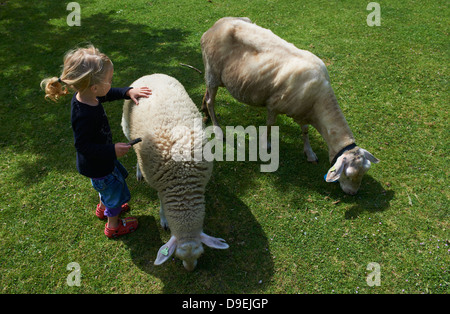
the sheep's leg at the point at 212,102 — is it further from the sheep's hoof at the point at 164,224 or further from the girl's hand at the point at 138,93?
the sheep's hoof at the point at 164,224

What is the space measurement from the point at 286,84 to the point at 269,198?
1.82 metres

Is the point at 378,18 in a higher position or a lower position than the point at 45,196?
higher

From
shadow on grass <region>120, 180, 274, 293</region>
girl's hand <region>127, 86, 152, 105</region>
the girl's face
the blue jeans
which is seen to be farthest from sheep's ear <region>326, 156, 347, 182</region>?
the girl's face

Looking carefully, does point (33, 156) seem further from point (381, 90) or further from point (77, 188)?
point (381, 90)

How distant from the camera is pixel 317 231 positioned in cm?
422

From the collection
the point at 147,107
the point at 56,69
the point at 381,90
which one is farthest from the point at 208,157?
the point at 56,69

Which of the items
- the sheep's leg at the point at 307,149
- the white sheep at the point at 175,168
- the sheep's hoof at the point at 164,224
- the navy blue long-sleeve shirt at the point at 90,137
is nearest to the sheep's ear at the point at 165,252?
the white sheep at the point at 175,168

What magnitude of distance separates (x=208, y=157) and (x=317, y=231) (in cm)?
196

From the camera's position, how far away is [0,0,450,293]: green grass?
12.4ft

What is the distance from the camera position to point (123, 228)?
416 centimetres

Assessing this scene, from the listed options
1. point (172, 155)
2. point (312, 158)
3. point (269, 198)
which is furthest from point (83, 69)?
point (312, 158)

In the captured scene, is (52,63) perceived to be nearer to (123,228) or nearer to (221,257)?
(123,228)

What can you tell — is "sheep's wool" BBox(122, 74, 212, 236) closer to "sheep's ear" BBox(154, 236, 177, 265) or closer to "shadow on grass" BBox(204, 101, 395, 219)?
"sheep's ear" BBox(154, 236, 177, 265)

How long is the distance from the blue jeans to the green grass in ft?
1.89
